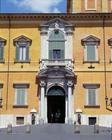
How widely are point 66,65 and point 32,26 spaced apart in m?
5.45

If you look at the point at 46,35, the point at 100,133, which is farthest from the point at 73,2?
the point at 100,133

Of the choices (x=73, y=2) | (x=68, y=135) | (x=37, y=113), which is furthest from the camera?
(x=73, y=2)

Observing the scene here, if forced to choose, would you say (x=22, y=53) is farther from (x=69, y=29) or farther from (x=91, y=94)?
(x=91, y=94)

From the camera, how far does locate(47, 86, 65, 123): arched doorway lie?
1763 inches

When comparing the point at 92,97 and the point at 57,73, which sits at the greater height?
the point at 57,73

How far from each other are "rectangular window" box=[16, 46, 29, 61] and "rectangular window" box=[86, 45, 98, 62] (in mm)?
5963

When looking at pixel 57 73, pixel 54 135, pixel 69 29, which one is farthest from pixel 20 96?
pixel 54 135

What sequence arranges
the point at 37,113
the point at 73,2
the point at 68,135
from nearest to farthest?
the point at 68,135, the point at 37,113, the point at 73,2

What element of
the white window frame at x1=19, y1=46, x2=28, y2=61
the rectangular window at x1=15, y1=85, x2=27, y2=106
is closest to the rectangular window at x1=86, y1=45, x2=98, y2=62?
the white window frame at x1=19, y1=46, x2=28, y2=61

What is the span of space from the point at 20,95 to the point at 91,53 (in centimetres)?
812

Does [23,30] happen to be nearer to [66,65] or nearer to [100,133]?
[66,65]

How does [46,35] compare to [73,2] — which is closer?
[46,35]

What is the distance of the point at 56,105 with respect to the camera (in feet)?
149

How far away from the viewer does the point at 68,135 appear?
32031mm
